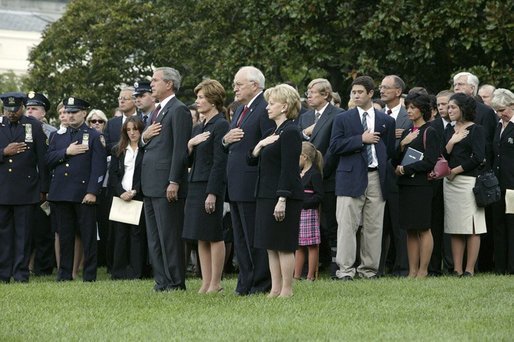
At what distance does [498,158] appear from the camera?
1738 centimetres

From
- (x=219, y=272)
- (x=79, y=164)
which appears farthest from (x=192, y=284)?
(x=79, y=164)

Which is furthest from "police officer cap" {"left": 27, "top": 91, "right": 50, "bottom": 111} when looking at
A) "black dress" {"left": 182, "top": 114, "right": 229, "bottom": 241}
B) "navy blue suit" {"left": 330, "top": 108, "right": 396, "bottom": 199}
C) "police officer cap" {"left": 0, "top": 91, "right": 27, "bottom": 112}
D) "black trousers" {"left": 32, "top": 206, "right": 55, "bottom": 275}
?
"black dress" {"left": 182, "top": 114, "right": 229, "bottom": 241}

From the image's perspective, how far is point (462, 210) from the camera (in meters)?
16.8

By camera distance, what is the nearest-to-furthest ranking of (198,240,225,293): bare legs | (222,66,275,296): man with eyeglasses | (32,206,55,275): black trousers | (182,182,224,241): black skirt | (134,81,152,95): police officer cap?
(222,66,275,296): man with eyeglasses, (182,182,224,241): black skirt, (198,240,225,293): bare legs, (134,81,152,95): police officer cap, (32,206,55,275): black trousers

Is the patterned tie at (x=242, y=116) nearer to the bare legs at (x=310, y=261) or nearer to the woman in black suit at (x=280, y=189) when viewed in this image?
the woman in black suit at (x=280, y=189)

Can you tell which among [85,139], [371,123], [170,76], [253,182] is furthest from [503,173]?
[85,139]

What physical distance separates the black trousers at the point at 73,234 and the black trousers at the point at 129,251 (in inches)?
21.1

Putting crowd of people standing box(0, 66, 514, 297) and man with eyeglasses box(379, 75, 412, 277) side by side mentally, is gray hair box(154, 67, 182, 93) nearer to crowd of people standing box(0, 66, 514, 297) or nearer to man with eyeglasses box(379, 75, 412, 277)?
crowd of people standing box(0, 66, 514, 297)

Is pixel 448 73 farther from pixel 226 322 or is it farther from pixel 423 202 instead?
pixel 226 322

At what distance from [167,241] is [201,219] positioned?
2.09 feet

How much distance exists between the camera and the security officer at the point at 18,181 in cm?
1731

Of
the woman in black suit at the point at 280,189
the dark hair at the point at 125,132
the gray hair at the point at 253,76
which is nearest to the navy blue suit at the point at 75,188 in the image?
the dark hair at the point at 125,132

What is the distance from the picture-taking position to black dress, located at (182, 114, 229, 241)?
14.3 metres

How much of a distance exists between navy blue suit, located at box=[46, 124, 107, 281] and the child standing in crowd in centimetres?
271
